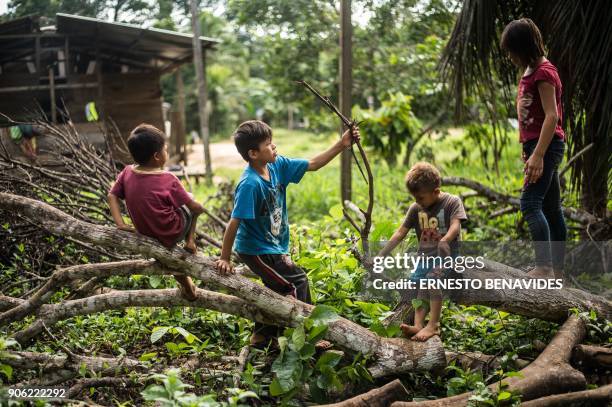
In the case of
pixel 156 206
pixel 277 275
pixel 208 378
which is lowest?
pixel 208 378

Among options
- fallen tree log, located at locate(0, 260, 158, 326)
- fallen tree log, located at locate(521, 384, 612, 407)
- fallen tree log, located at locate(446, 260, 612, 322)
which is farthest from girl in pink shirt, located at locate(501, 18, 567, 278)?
fallen tree log, located at locate(0, 260, 158, 326)

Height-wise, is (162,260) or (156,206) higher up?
(156,206)

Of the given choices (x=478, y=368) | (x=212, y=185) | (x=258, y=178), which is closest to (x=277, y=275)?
(x=258, y=178)

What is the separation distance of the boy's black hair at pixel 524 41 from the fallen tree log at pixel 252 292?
68.0 inches

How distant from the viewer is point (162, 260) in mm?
3299

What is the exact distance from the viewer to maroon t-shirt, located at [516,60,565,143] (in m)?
3.81

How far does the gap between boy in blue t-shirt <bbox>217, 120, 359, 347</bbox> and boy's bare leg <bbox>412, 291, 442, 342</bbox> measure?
0.69 meters

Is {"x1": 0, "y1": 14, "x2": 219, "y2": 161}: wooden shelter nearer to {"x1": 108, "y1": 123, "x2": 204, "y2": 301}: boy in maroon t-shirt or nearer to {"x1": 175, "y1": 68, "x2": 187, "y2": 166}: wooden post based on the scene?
{"x1": 175, "y1": 68, "x2": 187, "y2": 166}: wooden post

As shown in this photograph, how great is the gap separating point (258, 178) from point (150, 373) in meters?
1.19

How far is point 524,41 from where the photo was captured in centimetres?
378

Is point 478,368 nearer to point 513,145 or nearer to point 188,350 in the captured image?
point 188,350

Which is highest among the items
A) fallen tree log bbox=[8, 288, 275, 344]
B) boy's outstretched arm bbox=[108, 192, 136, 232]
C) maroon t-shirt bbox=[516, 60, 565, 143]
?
maroon t-shirt bbox=[516, 60, 565, 143]

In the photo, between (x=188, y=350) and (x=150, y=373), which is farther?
(x=188, y=350)

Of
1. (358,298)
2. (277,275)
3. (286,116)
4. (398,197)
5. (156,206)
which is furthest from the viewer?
(286,116)
